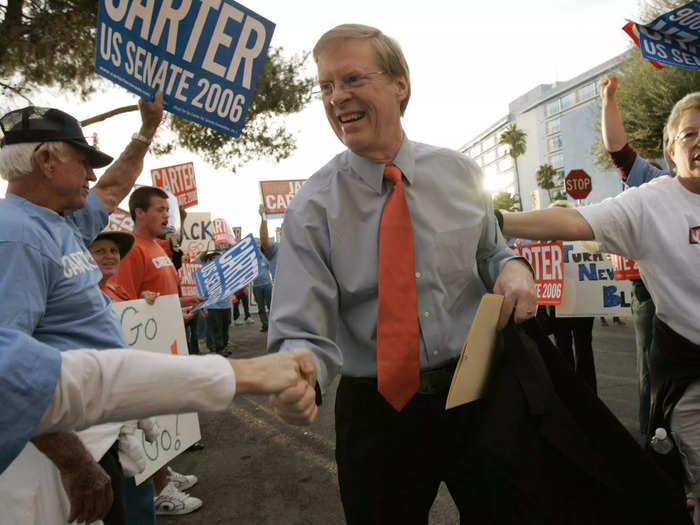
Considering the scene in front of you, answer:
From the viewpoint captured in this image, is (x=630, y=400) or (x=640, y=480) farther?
(x=630, y=400)

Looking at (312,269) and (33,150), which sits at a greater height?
(33,150)

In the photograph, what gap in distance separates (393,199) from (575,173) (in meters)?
10.4

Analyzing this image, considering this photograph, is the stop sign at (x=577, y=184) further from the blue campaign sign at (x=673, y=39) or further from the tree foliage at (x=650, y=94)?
the tree foliage at (x=650, y=94)

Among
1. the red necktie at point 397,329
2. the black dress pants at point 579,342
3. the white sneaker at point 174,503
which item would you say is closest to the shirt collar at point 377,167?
the red necktie at point 397,329

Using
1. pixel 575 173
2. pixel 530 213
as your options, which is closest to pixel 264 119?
pixel 575 173

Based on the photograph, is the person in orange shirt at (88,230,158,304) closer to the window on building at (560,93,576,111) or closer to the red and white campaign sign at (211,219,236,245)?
the red and white campaign sign at (211,219,236,245)

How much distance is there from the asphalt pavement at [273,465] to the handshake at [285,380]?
2.04 meters

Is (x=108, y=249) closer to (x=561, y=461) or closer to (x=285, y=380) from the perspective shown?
(x=285, y=380)

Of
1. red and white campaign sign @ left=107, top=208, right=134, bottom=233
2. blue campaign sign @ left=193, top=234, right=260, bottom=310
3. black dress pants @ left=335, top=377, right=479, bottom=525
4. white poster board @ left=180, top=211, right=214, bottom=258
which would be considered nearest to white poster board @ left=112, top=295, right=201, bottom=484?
blue campaign sign @ left=193, top=234, right=260, bottom=310

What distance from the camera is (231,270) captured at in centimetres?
451

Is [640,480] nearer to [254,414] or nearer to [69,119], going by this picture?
[69,119]

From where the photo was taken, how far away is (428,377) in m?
1.54

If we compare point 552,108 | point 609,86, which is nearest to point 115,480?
point 609,86

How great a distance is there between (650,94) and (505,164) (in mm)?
78398
